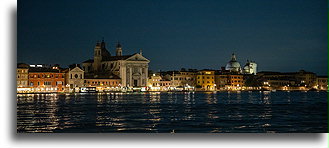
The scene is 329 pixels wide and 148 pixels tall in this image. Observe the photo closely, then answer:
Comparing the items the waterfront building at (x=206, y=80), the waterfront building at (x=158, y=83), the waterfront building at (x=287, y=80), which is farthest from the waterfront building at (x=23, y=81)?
the waterfront building at (x=287, y=80)

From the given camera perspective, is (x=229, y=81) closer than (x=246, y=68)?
Yes

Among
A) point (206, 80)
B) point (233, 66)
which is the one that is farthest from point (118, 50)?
point (233, 66)

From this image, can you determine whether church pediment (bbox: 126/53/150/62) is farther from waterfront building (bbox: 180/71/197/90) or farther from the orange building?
the orange building

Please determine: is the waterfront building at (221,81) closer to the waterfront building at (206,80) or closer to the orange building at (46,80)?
the waterfront building at (206,80)

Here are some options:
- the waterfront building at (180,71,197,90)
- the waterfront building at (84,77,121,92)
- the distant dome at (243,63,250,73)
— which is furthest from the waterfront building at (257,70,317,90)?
the waterfront building at (84,77,121,92)

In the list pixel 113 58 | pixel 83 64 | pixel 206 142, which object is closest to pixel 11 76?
pixel 206 142

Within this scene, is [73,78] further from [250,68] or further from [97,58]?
[250,68]

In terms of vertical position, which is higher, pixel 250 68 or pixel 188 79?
pixel 250 68
